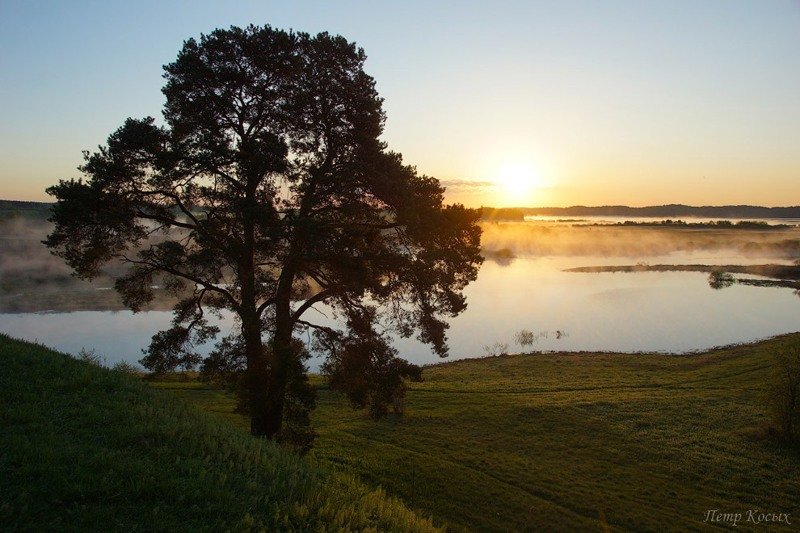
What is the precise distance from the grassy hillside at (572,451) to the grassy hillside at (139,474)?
1159 cm

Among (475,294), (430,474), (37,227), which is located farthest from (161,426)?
(37,227)

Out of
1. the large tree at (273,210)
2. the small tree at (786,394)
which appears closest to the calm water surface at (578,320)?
the large tree at (273,210)

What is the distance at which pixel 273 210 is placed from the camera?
1705cm

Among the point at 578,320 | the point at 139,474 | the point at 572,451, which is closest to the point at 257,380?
the point at 139,474

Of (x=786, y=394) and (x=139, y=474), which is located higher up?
(x=786, y=394)

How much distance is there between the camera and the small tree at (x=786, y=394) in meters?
29.2

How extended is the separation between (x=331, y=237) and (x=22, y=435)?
10.5m

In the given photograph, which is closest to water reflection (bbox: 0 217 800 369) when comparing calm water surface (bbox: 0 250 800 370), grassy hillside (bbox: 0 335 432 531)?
calm water surface (bbox: 0 250 800 370)

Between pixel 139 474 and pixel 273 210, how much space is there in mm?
10850

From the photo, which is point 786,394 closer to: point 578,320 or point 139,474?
point 139,474

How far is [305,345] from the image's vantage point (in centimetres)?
1944

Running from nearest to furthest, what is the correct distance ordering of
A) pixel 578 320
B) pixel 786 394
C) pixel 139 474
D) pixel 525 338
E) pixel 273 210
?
pixel 139 474 → pixel 273 210 → pixel 786 394 → pixel 525 338 → pixel 578 320

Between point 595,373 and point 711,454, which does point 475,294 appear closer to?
point 595,373

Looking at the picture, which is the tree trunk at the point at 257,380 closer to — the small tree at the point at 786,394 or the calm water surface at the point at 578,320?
the calm water surface at the point at 578,320
